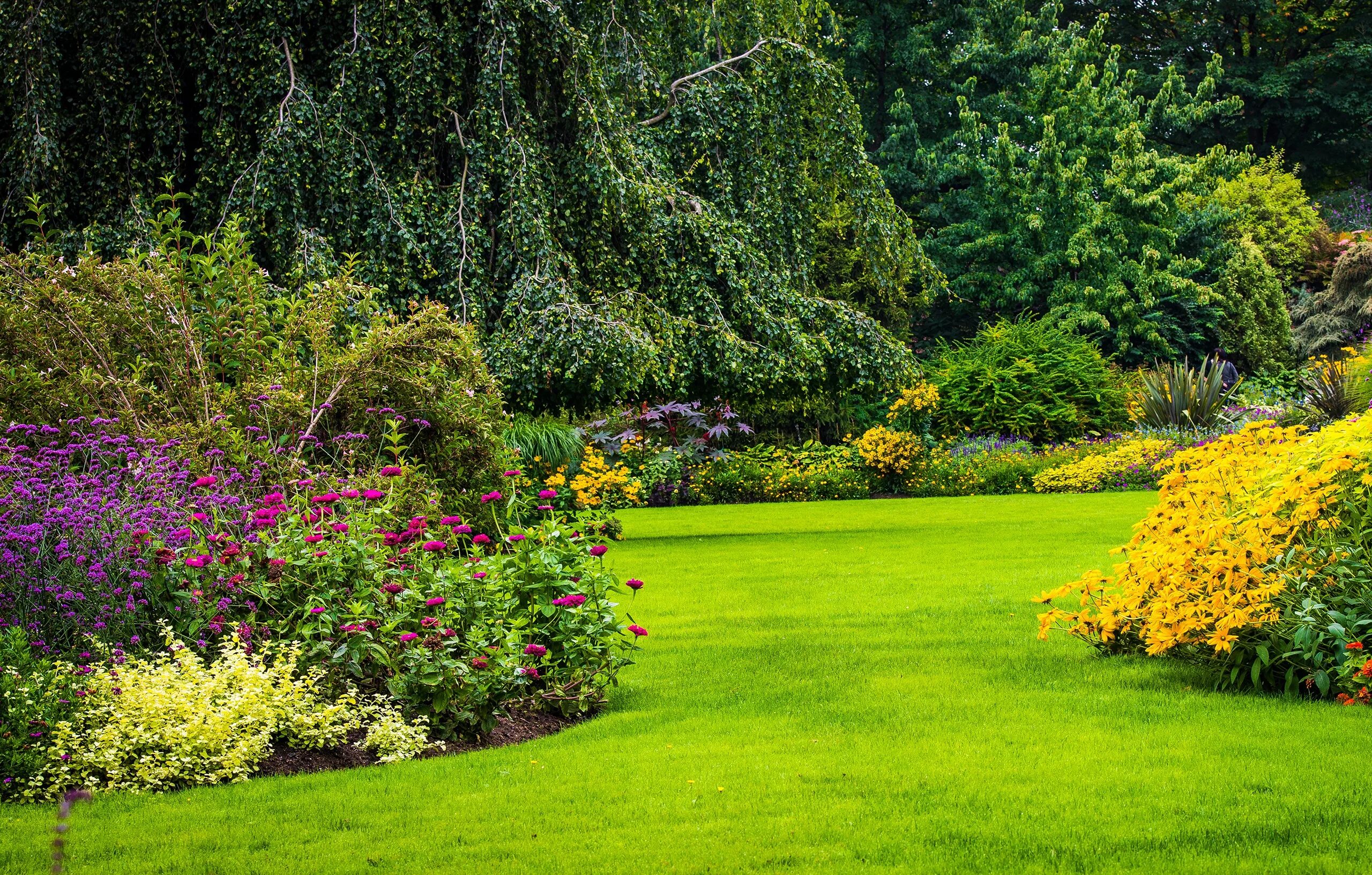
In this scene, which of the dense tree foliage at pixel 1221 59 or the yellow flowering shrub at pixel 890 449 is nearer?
the yellow flowering shrub at pixel 890 449

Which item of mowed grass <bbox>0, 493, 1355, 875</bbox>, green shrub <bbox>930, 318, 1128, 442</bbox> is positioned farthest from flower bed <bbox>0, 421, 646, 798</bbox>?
green shrub <bbox>930, 318, 1128, 442</bbox>

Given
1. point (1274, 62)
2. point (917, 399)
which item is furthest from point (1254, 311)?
point (917, 399)

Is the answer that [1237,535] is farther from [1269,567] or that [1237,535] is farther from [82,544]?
[82,544]

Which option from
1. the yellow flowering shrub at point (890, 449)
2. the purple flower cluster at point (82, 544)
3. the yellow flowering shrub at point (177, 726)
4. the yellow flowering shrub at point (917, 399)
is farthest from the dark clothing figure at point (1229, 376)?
the yellow flowering shrub at point (177, 726)

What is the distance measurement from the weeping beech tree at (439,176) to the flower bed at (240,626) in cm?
447

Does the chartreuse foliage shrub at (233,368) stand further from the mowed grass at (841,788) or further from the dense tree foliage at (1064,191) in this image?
the dense tree foliage at (1064,191)

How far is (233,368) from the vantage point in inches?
266

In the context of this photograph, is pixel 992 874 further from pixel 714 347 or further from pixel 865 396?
pixel 865 396

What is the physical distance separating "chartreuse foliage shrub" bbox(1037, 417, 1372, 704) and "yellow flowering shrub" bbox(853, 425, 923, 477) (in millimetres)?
11201

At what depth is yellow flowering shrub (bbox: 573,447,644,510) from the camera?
11.9m

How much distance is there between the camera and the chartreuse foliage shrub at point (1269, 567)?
448 centimetres

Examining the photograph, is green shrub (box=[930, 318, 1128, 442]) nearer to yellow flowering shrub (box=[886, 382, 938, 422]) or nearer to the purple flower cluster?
yellow flowering shrub (box=[886, 382, 938, 422])

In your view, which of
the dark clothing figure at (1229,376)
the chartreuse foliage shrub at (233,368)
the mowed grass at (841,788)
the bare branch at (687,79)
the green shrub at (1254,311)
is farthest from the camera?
the green shrub at (1254,311)

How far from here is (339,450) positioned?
263 inches
